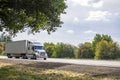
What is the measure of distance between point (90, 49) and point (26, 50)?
50055mm

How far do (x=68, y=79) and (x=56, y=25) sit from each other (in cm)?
1237

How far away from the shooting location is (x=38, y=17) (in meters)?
34.6

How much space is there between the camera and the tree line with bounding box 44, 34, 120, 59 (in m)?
101

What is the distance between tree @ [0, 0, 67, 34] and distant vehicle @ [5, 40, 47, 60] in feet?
76.1

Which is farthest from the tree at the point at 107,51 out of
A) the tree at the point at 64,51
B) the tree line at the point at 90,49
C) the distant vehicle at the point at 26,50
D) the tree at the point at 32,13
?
the tree at the point at 32,13

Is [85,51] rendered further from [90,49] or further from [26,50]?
[26,50]

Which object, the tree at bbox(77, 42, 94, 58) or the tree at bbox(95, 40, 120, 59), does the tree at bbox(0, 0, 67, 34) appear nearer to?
the tree at bbox(95, 40, 120, 59)

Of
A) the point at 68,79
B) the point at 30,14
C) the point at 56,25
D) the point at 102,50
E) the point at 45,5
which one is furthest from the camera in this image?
the point at 102,50

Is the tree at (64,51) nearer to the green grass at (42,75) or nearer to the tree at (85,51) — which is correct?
the tree at (85,51)

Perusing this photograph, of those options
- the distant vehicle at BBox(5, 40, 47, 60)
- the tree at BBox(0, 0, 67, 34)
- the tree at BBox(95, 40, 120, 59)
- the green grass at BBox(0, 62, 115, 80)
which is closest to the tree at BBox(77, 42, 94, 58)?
the tree at BBox(95, 40, 120, 59)

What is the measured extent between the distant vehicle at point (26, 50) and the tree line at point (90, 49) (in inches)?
1192

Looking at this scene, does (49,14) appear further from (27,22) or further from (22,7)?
(27,22)

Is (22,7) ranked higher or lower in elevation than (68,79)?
higher

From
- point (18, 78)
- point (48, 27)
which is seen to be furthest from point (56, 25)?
point (18, 78)
